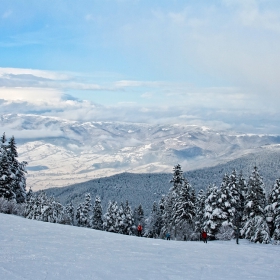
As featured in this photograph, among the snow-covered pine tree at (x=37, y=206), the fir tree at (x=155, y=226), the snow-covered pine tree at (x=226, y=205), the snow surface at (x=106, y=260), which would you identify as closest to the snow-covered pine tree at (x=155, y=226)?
the fir tree at (x=155, y=226)

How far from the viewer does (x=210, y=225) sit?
138 feet

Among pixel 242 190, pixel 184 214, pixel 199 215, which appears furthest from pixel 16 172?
pixel 242 190

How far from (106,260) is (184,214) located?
33408 millimetres

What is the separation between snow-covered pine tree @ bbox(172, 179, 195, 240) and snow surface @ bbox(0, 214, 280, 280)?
1036 inches

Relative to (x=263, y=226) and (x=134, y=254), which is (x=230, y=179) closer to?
(x=263, y=226)

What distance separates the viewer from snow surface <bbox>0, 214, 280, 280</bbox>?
12227 millimetres

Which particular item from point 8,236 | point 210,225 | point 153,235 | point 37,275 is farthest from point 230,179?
point 37,275

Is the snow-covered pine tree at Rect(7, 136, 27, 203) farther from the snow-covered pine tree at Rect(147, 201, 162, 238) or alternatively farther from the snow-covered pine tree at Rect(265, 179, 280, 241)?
the snow-covered pine tree at Rect(265, 179, 280, 241)

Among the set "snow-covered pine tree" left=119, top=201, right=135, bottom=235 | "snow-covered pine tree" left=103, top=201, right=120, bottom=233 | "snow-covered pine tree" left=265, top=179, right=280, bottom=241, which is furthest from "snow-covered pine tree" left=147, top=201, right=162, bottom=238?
"snow-covered pine tree" left=265, top=179, right=280, bottom=241

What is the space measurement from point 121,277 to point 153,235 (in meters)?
57.2

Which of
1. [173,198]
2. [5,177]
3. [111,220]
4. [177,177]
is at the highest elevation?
[177,177]

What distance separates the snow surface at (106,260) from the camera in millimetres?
12227

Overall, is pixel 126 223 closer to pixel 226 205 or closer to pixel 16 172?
pixel 16 172

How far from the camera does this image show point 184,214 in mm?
47062
